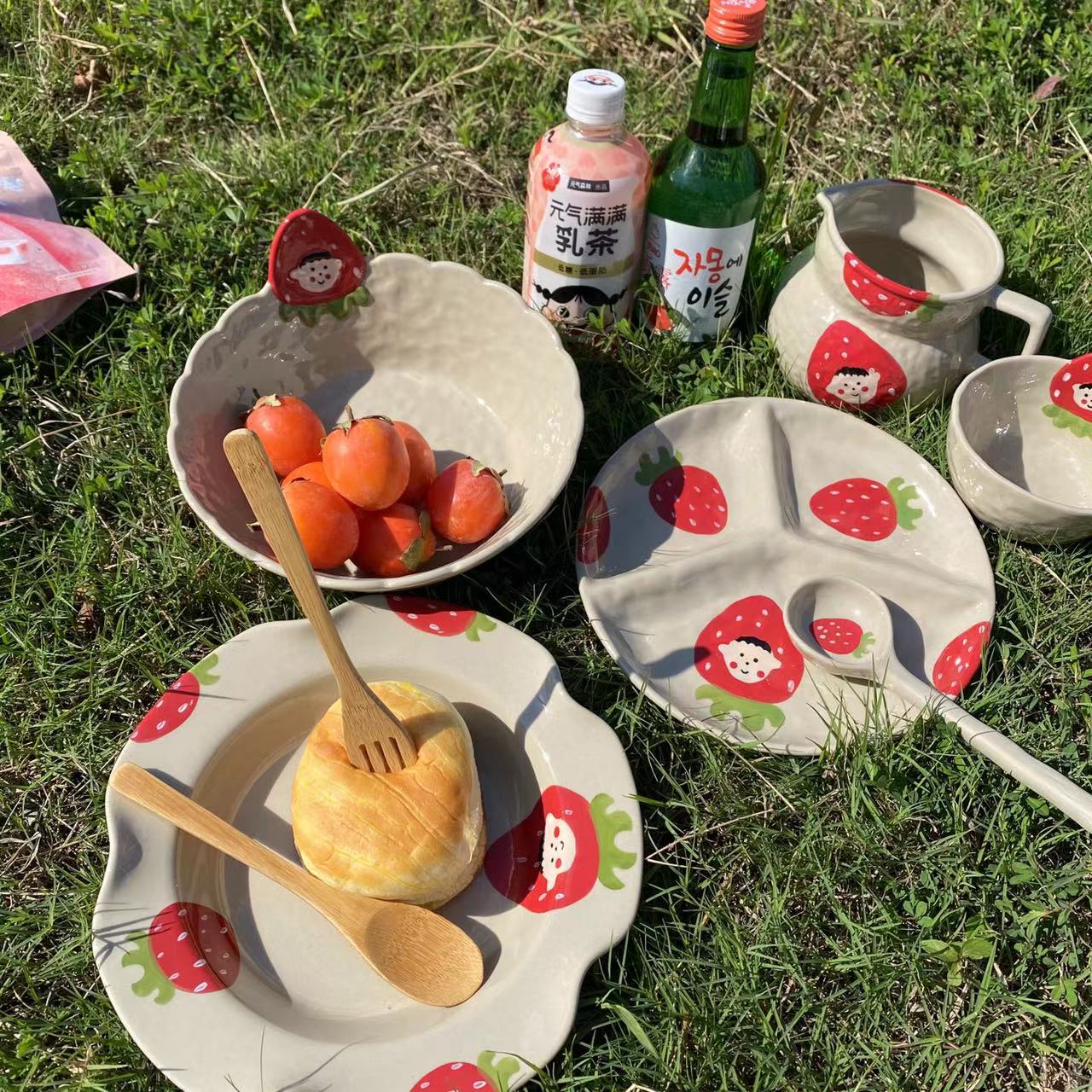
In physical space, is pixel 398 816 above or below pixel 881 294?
below

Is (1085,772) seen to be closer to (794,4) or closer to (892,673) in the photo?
(892,673)

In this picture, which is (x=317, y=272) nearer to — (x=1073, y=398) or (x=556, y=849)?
(x=556, y=849)

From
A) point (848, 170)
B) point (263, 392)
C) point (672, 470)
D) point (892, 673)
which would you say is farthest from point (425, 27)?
point (892, 673)

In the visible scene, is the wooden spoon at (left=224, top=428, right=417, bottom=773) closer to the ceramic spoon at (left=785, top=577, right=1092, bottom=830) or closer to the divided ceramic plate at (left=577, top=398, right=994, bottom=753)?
the divided ceramic plate at (left=577, top=398, right=994, bottom=753)

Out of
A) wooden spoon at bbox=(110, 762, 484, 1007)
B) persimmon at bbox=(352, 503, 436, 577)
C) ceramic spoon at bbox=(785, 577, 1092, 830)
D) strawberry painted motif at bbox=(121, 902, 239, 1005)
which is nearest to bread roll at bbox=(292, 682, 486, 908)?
wooden spoon at bbox=(110, 762, 484, 1007)

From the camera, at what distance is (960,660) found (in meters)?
1.54

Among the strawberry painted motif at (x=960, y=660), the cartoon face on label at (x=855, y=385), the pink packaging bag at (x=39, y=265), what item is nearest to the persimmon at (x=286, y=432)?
the pink packaging bag at (x=39, y=265)

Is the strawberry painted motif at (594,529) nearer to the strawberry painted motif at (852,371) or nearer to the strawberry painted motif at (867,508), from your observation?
the strawberry painted motif at (867,508)

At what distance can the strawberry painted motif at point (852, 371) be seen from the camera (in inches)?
67.9

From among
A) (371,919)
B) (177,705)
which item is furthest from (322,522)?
(371,919)

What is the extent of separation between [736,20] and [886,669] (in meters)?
0.99

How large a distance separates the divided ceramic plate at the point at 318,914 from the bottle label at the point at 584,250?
0.65 m

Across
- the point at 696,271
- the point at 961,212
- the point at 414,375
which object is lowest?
the point at 414,375

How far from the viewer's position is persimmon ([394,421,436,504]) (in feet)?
5.04
